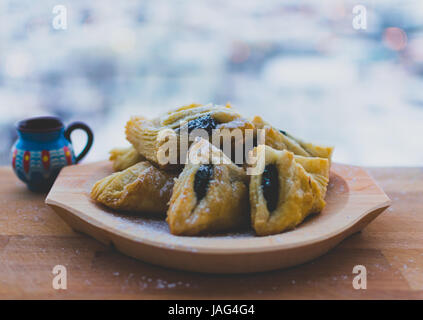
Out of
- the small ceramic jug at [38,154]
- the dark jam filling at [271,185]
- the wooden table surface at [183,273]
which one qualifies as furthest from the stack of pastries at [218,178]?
the small ceramic jug at [38,154]

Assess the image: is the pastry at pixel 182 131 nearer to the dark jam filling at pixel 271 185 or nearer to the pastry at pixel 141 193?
the pastry at pixel 141 193

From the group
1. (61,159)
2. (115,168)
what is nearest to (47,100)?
(61,159)

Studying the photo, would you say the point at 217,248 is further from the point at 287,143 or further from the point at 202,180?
the point at 287,143

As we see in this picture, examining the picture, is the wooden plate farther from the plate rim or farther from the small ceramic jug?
the small ceramic jug

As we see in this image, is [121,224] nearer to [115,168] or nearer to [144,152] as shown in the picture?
[144,152]

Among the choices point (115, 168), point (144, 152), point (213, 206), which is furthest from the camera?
point (115, 168)

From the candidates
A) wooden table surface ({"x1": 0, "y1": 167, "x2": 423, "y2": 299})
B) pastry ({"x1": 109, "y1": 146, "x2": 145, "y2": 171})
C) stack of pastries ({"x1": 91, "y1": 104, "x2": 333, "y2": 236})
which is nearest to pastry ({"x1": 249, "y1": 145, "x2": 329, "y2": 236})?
stack of pastries ({"x1": 91, "y1": 104, "x2": 333, "y2": 236})

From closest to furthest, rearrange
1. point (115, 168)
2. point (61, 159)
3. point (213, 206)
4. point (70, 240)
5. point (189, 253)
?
1. point (189, 253)
2. point (213, 206)
3. point (70, 240)
4. point (115, 168)
5. point (61, 159)
